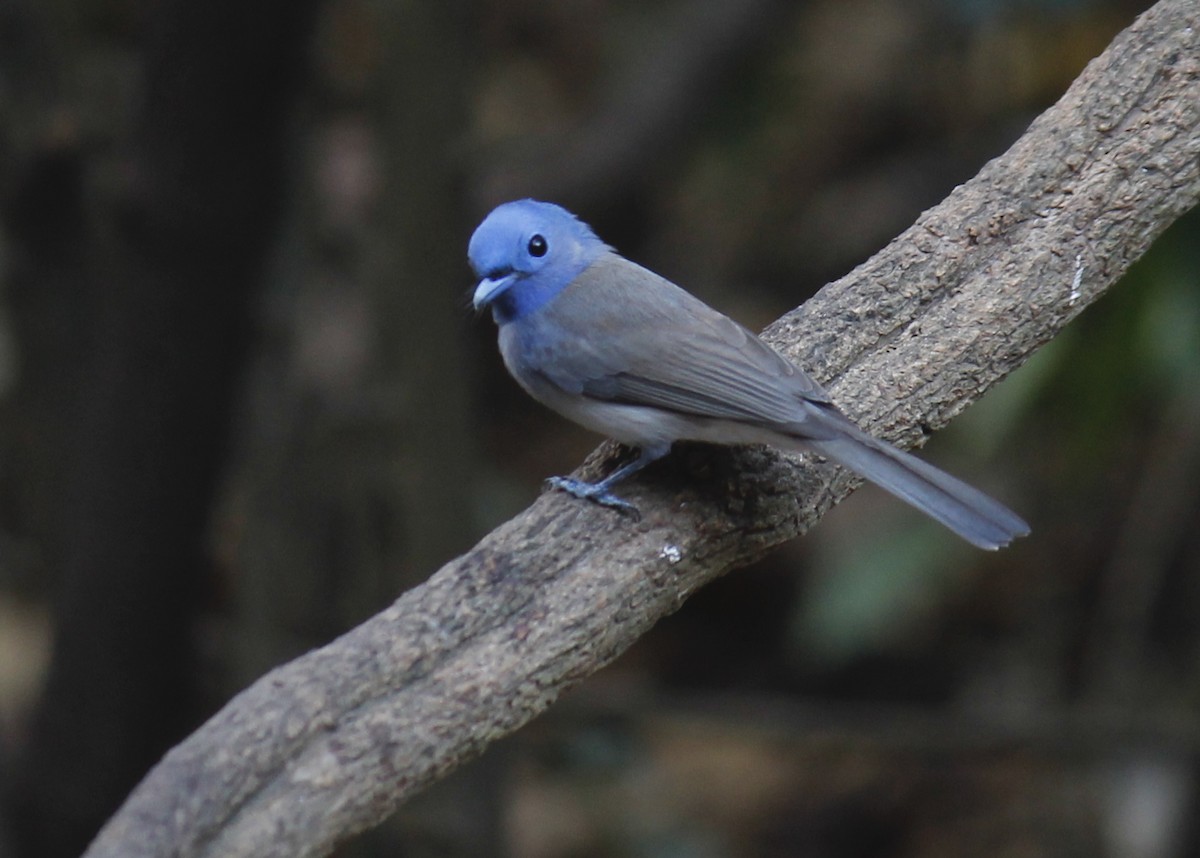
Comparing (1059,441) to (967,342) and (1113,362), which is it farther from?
(967,342)

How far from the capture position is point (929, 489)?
304 centimetres

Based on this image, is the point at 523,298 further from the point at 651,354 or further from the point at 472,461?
the point at 472,461

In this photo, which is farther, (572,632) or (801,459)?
(801,459)

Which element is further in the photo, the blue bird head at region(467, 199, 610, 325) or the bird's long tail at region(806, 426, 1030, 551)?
the blue bird head at region(467, 199, 610, 325)

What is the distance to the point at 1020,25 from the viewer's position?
19.7 ft

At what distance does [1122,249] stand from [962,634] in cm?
361

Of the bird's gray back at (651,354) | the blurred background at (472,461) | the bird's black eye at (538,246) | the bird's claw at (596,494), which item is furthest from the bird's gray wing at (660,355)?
the blurred background at (472,461)

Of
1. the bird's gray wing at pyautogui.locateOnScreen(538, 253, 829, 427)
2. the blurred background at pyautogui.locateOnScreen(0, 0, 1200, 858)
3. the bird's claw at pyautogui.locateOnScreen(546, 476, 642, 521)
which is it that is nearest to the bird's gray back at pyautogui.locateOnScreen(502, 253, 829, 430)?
the bird's gray wing at pyautogui.locateOnScreen(538, 253, 829, 427)

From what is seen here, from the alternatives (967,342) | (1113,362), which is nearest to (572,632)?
(967,342)

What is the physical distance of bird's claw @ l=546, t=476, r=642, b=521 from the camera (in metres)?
3.03

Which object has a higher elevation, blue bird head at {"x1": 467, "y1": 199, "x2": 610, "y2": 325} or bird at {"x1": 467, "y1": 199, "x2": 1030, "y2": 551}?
blue bird head at {"x1": 467, "y1": 199, "x2": 610, "y2": 325}

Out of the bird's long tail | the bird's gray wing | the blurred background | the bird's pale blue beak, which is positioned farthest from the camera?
the blurred background

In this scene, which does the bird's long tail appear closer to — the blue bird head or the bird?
the bird

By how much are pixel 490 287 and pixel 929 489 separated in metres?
1.18
